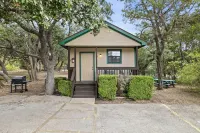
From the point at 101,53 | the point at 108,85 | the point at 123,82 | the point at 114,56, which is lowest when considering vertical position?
the point at 108,85

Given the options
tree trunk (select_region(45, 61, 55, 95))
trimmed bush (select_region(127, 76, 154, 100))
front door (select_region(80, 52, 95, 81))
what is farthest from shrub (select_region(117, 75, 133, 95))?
tree trunk (select_region(45, 61, 55, 95))

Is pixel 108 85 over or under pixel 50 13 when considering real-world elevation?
under

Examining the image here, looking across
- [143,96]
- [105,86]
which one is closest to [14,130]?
[105,86]

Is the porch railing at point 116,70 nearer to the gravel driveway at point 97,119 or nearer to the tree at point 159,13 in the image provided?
the tree at point 159,13

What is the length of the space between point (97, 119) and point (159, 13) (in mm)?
9363

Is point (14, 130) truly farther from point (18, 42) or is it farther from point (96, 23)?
point (18, 42)

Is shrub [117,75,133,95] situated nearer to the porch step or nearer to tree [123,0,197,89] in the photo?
the porch step

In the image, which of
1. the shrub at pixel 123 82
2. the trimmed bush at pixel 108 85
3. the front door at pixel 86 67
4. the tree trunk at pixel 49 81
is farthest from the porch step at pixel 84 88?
the shrub at pixel 123 82

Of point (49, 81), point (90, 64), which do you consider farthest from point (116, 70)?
point (49, 81)

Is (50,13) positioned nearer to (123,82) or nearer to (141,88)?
(123,82)

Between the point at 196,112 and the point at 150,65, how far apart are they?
555 inches

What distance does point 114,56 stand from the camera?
514 inches

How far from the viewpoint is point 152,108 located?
7922mm

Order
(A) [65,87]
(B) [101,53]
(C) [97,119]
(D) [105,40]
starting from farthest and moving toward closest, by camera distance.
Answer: (B) [101,53] → (D) [105,40] → (A) [65,87] → (C) [97,119]
